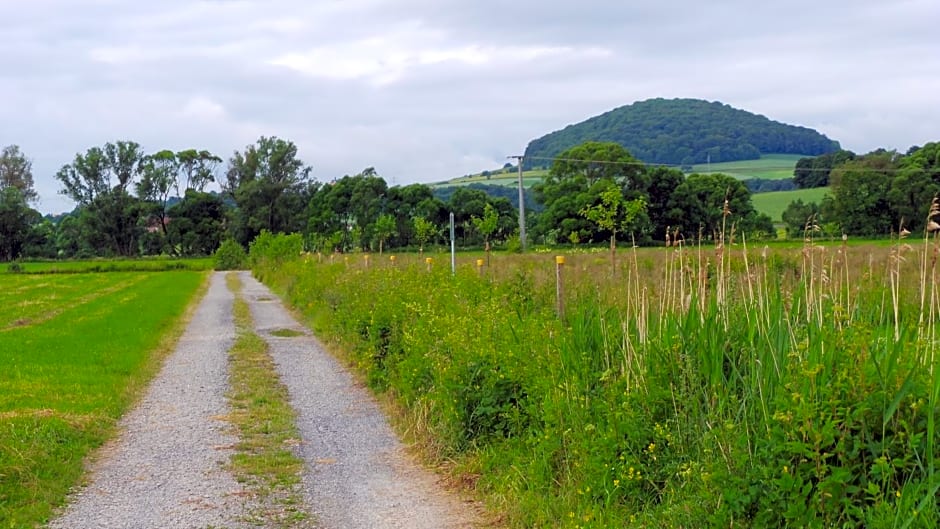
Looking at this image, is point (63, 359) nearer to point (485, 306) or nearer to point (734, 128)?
point (485, 306)

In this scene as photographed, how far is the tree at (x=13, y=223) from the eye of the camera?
320 feet

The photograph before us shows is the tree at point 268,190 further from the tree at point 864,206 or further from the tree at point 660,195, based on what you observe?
the tree at point 864,206

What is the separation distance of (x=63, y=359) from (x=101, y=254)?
320 feet

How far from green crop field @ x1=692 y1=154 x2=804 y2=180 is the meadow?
1788 inches

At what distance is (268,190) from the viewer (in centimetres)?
10606

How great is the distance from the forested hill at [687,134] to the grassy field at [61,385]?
62.7 meters

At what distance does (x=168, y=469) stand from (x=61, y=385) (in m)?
5.36

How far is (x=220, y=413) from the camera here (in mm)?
11398

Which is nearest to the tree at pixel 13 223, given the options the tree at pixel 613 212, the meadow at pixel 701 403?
the tree at pixel 613 212

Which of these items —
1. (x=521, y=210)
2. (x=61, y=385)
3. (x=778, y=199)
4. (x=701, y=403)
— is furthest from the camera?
(x=521, y=210)

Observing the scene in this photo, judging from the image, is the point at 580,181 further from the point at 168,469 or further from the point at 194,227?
the point at 168,469

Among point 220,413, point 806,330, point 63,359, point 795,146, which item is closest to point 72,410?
point 220,413

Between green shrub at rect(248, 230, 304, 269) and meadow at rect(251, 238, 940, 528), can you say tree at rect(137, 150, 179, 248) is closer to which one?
green shrub at rect(248, 230, 304, 269)

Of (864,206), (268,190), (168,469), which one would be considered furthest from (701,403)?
A: (268,190)
